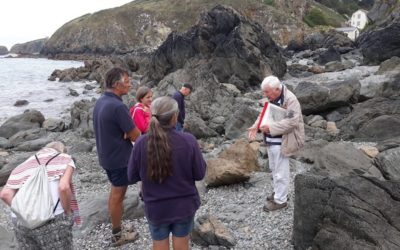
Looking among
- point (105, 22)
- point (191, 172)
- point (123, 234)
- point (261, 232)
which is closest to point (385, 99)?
point (261, 232)

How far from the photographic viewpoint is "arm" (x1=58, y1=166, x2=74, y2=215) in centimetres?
470

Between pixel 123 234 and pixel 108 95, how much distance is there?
2.40 metres

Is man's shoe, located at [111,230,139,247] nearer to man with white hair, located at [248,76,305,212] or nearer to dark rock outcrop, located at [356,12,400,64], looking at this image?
man with white hair, located at [248,76,305,212]

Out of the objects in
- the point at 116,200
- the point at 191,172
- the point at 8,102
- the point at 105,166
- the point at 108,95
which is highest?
the point at 108,95

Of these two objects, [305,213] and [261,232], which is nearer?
[305,213]

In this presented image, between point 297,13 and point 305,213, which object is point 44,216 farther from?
point 297,13

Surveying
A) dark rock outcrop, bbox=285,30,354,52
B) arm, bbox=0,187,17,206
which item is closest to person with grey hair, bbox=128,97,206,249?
arm, bbox=0,187,17,206

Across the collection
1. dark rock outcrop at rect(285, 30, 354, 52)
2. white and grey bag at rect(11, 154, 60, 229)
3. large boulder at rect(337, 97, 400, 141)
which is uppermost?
white and grey bag at rect(11, 154, 60, 229)

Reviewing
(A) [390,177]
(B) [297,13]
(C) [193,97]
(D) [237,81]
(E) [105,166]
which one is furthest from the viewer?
(B) [297,13]

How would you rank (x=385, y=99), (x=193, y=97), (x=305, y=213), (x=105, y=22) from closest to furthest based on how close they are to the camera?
(x=305, y=213) < (x=385, y=99) < (x=193, y=97) < (x=105, y=22)

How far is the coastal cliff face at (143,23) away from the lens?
128 metres

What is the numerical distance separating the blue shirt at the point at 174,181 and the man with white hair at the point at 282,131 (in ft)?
9.47

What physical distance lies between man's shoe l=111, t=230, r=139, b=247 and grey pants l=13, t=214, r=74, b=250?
87.1 inches

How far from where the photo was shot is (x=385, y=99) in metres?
15.9
